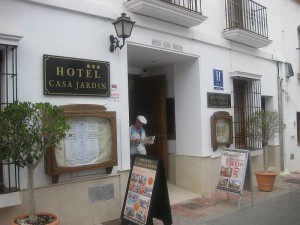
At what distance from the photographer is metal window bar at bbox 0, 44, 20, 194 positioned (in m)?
4.79

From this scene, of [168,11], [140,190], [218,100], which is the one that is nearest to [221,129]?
[218,100]

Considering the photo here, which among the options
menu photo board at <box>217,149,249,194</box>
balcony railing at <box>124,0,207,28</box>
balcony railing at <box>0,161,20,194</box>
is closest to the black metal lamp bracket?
balcony railing at <box>124,0,207,28</box>

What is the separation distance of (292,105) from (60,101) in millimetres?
8986

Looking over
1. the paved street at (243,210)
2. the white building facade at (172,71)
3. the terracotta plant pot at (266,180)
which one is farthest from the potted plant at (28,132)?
the terracotta plant pot at (266,180)

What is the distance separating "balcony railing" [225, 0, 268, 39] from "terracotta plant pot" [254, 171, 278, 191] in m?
3.85

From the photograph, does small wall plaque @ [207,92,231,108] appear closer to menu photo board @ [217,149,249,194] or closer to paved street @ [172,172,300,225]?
menu photo board @ [217,149,249,194]

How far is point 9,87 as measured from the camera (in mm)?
4840

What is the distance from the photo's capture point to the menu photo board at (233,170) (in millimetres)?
6930

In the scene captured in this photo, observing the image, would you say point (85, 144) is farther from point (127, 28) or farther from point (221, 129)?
point (221, 129)

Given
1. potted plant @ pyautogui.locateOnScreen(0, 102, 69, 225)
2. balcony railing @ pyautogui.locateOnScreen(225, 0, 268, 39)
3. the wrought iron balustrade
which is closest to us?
potted plant @ pyautogui.locateOnScreen(0, 102, 69, 225)

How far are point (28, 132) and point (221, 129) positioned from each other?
5.47m

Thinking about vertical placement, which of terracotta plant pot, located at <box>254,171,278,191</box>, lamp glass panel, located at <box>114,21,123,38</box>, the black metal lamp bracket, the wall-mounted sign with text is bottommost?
terracotta plant pot, located at <box>254,171,278,191</box>

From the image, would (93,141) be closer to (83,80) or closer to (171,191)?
(83,80)

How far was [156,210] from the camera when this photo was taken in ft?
17.3
